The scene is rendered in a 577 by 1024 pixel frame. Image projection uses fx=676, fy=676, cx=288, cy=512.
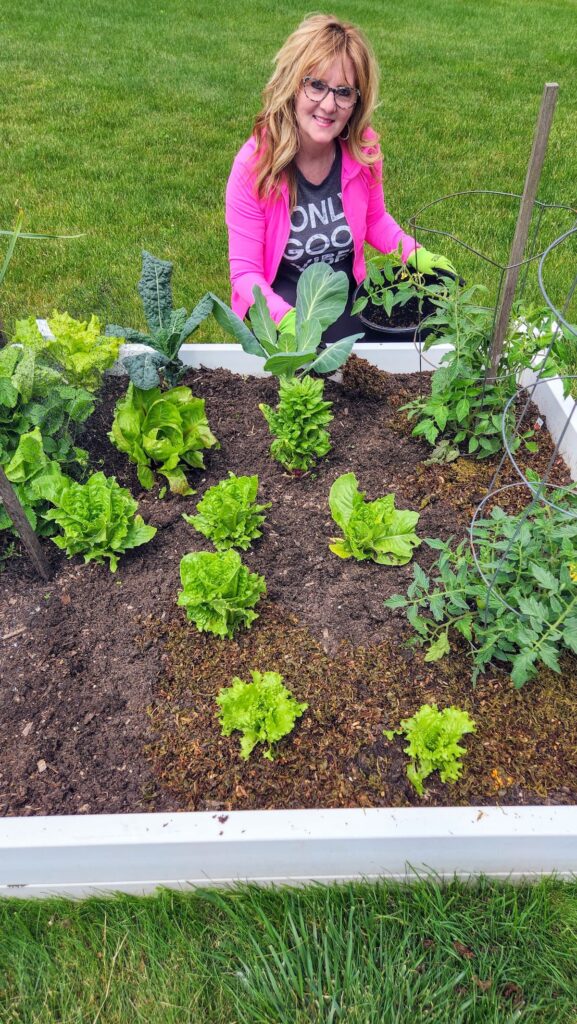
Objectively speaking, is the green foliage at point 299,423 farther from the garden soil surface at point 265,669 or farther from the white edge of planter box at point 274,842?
the white edge of planter box at point 274,842

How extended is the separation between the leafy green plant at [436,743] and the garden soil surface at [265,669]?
4 centimetres

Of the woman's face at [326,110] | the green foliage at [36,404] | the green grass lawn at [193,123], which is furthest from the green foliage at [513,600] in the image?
the green grass lawn at [193,123]

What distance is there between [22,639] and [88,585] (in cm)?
24

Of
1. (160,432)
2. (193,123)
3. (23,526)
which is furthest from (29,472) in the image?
(193,123)

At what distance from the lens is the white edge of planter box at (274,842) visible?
57.9 inches

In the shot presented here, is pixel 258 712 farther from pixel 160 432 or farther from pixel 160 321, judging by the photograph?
pixel 160 321

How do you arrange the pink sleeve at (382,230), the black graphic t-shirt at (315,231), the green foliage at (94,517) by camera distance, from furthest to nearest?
the pink sleeve at (382,230)
the black graphic t-shirt at (315,231)
the green foliage at (94,517)

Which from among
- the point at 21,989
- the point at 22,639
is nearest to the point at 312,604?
the point at 22,639

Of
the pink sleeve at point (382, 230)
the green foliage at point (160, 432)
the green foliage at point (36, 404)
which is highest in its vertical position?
the pink sleeve at point (382, 230)

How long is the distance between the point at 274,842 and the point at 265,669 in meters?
0.46

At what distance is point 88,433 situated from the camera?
2.41 m

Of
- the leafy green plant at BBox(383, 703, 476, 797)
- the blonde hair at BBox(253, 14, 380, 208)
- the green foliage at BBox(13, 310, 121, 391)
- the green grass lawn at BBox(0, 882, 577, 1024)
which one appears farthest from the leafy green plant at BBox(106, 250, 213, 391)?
the green grass lawn at BBox(0, 882, 577, 1024)

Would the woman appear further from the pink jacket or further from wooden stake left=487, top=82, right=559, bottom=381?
wooden stake left=487, top=82, right=559, bottom=381

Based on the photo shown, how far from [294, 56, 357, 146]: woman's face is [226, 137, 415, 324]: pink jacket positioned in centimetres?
23
